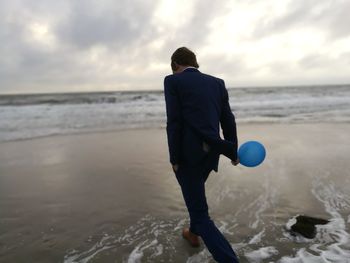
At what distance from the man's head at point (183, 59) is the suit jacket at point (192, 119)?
14 cm

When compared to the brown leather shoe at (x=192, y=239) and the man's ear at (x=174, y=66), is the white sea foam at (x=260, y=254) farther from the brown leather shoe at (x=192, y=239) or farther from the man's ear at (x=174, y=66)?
the man's ear at (x=174, y=66)

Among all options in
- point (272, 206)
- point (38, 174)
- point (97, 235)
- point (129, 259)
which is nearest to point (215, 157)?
point (129, 259)

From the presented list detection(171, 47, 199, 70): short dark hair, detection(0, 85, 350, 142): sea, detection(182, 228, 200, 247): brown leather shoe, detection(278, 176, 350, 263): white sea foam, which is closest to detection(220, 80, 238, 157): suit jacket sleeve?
detection(171, 47, 199, 70): short dark hair

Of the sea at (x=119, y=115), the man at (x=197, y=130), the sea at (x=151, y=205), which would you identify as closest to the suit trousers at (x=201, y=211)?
the man at (x=197, y=130)

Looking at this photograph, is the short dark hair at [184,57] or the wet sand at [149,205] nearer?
the short dark hair at [184,57]

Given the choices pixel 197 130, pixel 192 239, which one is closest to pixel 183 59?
pixel 197 130

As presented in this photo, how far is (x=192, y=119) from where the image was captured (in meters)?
2.83

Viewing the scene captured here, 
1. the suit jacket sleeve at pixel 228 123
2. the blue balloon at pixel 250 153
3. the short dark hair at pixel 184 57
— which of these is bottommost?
the blue balloon at pixel 250 153

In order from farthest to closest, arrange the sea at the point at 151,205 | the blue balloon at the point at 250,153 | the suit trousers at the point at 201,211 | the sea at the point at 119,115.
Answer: the sea at the point at 119,115, the sea at the point at 151,205, the blue balloon at the point at 250,153, the suit trousers at the point at 201,211

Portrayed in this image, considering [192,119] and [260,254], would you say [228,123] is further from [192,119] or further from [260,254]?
[260,254]

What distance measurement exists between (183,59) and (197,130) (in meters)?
0.64

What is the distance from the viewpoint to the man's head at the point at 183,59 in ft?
10.0

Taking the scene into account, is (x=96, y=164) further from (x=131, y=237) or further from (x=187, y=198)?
(x=187, y=198)

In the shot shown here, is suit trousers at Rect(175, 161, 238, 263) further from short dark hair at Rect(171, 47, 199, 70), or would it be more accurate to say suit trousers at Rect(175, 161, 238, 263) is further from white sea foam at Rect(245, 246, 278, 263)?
short dark hair at Rect(171, 47, 199, 70)
